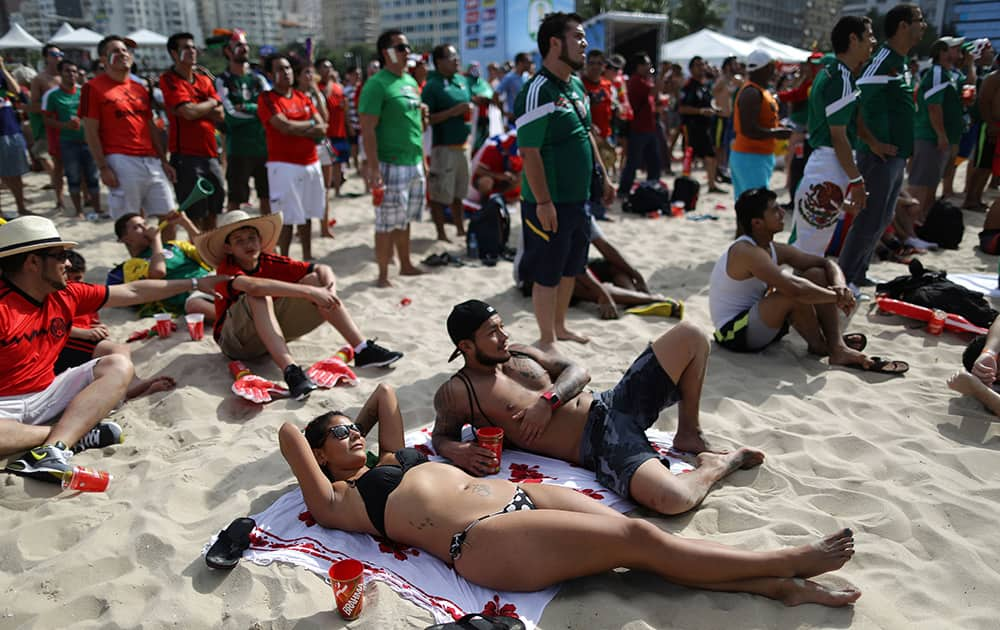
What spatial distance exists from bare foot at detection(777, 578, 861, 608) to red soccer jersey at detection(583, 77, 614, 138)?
718 centimetres

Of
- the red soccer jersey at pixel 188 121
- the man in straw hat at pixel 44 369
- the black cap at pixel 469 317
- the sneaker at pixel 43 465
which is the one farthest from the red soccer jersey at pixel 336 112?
the black cap at pixel 469 317

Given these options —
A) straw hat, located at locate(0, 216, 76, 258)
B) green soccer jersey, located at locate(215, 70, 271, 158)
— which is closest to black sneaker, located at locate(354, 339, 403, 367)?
straw hat, located at locate(0, 216, 76, 258)

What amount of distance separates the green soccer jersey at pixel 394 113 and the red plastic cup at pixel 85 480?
3778 mm

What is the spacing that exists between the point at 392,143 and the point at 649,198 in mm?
4191

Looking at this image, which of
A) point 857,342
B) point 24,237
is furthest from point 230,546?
point 857,342

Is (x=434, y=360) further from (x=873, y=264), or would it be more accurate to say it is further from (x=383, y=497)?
(x=873, y=264)

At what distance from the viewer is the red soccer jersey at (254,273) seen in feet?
14.0

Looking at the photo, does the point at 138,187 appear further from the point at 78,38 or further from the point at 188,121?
the point at 78,38

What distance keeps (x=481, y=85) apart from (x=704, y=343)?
261 inches

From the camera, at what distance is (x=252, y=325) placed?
4.25 meters

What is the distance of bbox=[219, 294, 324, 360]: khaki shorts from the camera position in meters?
4.25

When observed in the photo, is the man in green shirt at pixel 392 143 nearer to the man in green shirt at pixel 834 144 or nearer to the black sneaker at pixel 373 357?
the black sneaker at pixel 373 357

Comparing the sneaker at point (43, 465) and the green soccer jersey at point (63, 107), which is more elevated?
the green soccer jersey at point (63, 107)

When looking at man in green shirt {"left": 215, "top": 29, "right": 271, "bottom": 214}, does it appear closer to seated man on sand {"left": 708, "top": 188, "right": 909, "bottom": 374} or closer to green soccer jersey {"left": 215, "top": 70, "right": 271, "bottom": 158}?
green soccer jersey {"left": 215, "top": 70, "right": 271, "bottom": 158}
